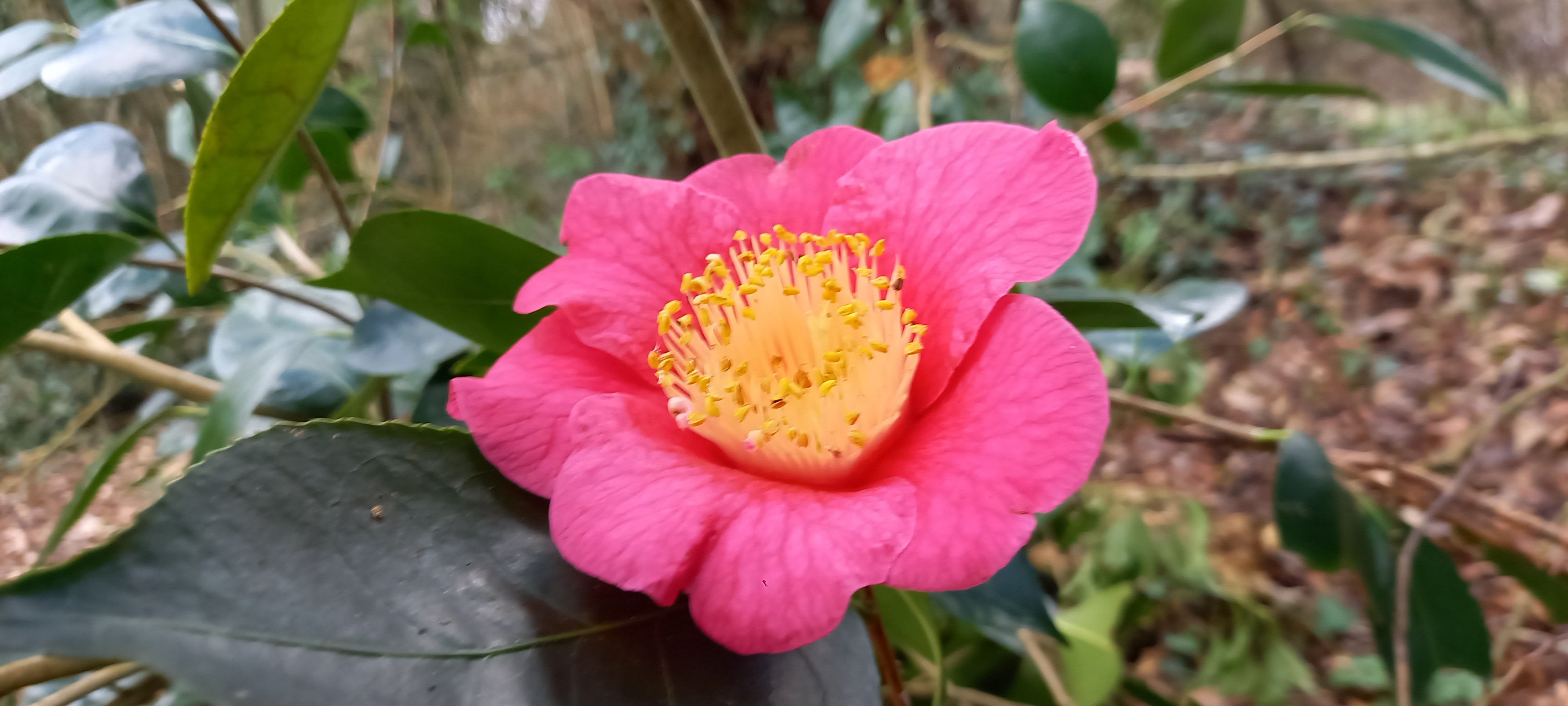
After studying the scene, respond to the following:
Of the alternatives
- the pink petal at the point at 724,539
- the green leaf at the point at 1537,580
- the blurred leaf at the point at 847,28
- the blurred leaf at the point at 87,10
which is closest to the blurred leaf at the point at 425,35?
the blurred leaf at the point at 87,10

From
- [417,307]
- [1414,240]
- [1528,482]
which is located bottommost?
[1528,482]

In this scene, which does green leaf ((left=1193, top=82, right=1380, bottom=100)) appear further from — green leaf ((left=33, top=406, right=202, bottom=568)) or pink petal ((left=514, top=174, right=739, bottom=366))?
green leaf ((left=33, top=406, right=202, bottom=568))

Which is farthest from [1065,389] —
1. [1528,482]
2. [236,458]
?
[1528,482]

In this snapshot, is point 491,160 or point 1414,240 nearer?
point 1414,240

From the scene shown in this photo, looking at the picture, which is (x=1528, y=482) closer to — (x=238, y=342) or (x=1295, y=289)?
(x=1295, y=289)

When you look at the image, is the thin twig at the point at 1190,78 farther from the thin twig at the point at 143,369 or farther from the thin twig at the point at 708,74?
the thin twig at the point at 143,369

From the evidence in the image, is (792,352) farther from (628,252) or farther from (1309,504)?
(1309,504)

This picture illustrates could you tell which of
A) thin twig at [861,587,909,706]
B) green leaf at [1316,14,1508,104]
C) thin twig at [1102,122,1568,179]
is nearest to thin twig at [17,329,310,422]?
thin twig at [861,587,909,706]
